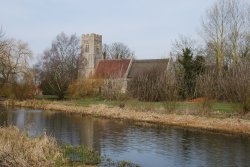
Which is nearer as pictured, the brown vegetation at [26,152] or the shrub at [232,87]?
the brown vegetation at [26,152]

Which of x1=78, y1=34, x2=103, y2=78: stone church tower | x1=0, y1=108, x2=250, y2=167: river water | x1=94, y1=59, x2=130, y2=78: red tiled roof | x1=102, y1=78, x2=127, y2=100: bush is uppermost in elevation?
x1=78, y1=34, x2=103, y2=78: stone church tower

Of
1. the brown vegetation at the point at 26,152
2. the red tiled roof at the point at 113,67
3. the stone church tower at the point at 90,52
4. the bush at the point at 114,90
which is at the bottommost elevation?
the brown vegetation at the point at 26,152

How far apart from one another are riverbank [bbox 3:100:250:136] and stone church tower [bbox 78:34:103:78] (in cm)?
2911

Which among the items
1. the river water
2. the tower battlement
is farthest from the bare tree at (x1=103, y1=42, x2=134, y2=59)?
the river water

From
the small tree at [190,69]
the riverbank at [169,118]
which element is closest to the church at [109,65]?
the small tree at [190,69]

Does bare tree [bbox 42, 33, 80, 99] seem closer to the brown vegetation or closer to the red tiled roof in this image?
the red tiled roof

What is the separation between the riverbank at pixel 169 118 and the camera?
76.4ft

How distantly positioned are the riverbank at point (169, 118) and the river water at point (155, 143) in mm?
1368

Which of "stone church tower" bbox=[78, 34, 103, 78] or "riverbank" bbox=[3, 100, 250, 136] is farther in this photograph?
"stone church tower" bbox=[78, 34, 103, 78]

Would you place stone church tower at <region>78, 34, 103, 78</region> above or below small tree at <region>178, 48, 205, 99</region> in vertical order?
above

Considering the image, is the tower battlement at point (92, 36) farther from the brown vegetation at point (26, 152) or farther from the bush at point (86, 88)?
the brown vegetation at point (26, 152)

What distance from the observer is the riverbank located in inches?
917

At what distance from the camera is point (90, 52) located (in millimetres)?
71062

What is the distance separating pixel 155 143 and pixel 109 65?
42.5 m
